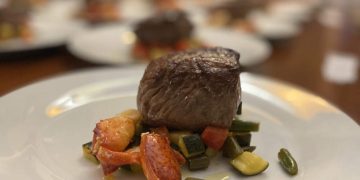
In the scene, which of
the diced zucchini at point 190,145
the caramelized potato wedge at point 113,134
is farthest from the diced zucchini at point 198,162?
the caramelized potato wedge at point 113,134

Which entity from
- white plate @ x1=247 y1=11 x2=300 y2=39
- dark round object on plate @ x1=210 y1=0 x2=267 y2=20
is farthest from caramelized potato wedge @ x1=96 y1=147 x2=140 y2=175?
dark round object on plate @ x1=210 y1=0 x2=267 y2=20

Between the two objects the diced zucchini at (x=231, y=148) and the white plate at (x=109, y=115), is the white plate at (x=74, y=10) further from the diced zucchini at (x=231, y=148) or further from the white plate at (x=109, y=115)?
the diced zucchini at (x=231, y=148)

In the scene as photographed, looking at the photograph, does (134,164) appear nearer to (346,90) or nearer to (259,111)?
(259,111)

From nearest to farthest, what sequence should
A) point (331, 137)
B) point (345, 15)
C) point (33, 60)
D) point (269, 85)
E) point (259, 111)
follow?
point (331, 137)
point (259, 111)
point (269, 85)
point (33, 60)
point (345, 15)

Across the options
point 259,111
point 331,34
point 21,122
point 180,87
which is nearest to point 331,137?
point 259,111

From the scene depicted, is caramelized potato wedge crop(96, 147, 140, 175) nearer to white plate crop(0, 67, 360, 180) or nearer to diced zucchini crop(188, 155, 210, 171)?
white plate crop(0, 67, 360, 180)

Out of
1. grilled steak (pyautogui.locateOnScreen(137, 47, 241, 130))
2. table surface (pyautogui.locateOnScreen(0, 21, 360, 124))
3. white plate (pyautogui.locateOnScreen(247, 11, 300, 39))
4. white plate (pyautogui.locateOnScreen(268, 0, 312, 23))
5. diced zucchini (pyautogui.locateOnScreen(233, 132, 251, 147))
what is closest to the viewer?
grilled steak (pyautogui.locateOnScreen(137, 47, 241, 130))
